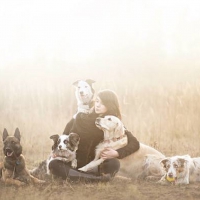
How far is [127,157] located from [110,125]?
0.43 m

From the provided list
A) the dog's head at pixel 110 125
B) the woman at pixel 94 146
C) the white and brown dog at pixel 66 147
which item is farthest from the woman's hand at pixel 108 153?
the white and brown dog at pixel 66 147

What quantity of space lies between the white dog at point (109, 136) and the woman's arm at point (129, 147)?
0.14 feet

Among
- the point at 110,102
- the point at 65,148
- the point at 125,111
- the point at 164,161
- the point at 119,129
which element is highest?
the point at 110,102

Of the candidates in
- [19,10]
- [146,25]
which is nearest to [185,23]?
[146,25]

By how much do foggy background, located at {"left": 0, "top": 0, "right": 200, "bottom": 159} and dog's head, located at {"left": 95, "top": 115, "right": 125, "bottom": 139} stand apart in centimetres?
33

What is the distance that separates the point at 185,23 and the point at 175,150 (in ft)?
5.04

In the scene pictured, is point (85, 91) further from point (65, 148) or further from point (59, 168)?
point (59, 168)

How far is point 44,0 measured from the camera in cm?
634

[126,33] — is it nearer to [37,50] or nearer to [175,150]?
[37,50]

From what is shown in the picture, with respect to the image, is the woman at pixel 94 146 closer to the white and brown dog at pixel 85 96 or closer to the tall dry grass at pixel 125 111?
the white and brown dog at pixel 85 96

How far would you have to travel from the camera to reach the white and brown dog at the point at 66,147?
5.59 m

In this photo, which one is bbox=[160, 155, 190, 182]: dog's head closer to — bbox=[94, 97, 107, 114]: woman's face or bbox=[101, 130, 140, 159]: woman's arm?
bbox=[101, 130, 140, 159]: woman's arm

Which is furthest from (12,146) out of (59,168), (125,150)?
(125,150)

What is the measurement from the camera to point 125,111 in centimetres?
590
